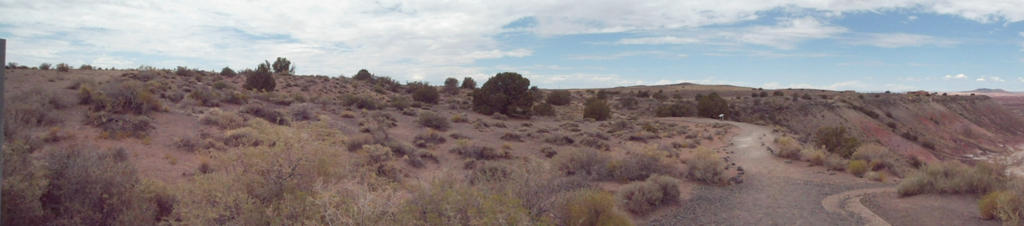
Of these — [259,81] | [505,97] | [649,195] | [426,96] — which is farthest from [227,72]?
[649,195]

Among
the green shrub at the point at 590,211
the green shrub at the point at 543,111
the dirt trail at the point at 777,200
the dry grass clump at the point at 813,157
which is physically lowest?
the dirt trail at the point at 777,200

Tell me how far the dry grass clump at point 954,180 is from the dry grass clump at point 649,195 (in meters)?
4.97

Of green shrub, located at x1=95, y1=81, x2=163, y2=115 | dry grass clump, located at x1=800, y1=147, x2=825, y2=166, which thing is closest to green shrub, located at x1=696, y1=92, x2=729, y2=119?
dry grass clump, located at x1=800, y1=147, x2=825, y2=166

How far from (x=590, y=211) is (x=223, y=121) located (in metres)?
14.3

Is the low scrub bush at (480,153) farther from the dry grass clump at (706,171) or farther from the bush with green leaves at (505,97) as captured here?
the bush with green leaves at (505,97)

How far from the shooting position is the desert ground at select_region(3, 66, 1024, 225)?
5828 millimetres

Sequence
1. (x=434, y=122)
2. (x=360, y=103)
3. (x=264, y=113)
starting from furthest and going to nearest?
(x=360, y=103), (x=434, y=122), (x=264, y=113)

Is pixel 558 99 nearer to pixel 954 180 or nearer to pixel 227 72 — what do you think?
pixel 227 72

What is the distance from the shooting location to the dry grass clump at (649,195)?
1089 cm

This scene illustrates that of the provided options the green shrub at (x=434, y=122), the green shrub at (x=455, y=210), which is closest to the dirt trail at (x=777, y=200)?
the green shrub at (x=455, y=210)

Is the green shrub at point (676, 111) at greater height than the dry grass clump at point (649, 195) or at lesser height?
greater

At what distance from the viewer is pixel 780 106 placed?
4847 cm

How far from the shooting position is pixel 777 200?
38.1 feet

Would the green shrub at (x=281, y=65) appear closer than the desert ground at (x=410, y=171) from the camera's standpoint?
No
